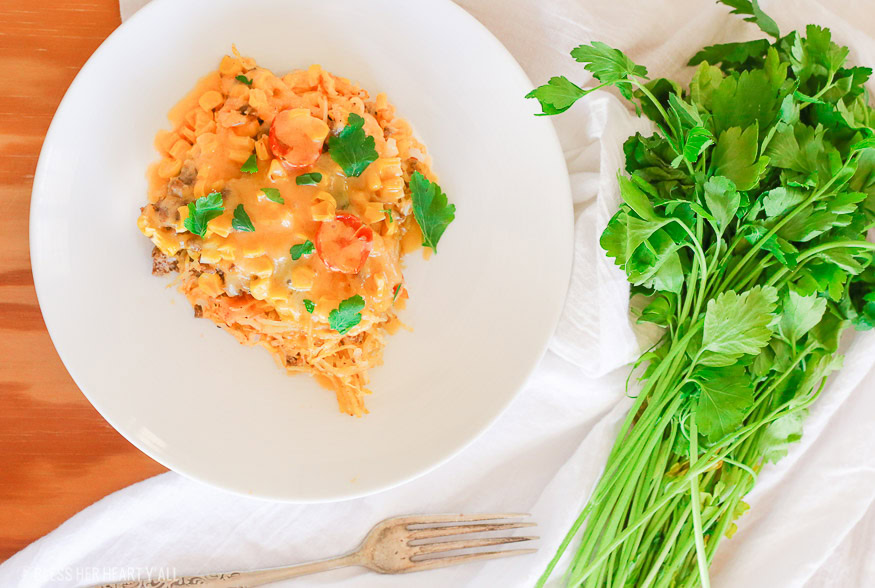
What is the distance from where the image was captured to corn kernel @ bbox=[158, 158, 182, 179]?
2322 millimetres

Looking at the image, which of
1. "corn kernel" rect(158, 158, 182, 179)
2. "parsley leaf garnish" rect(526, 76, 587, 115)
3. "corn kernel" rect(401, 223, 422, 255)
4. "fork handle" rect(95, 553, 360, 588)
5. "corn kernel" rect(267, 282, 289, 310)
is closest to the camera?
"parsley leaf garnish" rect(526, 76, 587, 115)

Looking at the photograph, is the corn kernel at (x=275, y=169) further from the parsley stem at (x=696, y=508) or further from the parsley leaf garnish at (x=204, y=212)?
the parsley stem at (x=696, y=508)

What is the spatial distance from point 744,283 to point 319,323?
140 centimetres

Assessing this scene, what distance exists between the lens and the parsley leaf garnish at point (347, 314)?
2.19m

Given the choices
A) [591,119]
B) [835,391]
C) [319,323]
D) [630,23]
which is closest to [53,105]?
[319,323]

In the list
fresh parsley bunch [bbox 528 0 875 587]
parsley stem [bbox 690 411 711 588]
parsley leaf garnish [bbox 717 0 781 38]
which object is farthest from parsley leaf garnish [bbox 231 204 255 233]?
parsley leaf garnish [bbox 717 0 781 38]

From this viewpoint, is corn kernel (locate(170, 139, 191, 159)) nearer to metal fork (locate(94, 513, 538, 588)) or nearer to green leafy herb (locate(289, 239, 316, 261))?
green leafy herb (locate(289, 239, 316, 261))

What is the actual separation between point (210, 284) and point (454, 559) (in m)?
1.40

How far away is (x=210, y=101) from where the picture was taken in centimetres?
235

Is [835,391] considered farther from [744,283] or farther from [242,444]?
→ [242,444]

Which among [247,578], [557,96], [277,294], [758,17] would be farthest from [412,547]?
[758,17]

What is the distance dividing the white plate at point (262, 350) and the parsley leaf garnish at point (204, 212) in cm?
41

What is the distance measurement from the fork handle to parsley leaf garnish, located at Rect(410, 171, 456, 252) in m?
1.28

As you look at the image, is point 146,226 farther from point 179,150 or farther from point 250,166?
point 250,166
